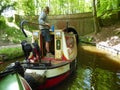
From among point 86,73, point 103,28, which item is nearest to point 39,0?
point 103,28

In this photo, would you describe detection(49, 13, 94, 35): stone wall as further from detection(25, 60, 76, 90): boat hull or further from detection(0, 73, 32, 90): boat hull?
detection(0, 73, 32, 90): boat hull

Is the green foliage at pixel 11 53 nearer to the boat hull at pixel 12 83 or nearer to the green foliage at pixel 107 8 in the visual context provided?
the boat hull at pixel 12 83

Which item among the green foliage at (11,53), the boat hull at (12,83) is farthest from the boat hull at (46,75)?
the green foliage at (11,53)

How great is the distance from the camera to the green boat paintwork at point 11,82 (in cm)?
688

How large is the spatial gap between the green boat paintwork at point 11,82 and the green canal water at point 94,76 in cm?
337

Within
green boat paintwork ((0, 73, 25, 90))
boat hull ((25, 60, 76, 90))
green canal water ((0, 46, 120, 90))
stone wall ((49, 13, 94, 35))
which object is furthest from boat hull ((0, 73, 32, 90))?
stone wall ((49, 13, 94, 35))

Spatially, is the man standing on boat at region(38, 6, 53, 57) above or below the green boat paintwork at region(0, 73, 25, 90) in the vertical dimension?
above

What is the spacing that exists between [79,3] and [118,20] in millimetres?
22827

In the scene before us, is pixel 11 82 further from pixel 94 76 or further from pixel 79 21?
pixel 79 21

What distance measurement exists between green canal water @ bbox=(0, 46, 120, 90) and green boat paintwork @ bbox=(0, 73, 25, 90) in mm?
3370

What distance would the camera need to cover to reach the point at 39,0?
147ft

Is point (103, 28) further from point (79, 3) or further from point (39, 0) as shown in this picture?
point (79, 3)

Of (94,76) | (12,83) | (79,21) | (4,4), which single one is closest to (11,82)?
(12,83)

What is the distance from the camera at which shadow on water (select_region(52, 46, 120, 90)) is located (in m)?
10.5
